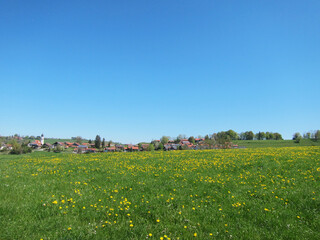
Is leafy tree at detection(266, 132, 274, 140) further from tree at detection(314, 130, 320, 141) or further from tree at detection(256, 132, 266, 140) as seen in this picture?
tree at detection(314, 130, 320, 141)

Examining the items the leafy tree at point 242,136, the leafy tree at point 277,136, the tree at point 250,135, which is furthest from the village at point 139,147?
the leafy tree at point 277,136

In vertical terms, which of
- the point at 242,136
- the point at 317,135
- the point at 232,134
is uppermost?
the point at 232,134

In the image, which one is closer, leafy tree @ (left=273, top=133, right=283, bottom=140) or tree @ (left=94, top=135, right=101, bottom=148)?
tree @ (left=94, top=135, right=101, bottom=148)

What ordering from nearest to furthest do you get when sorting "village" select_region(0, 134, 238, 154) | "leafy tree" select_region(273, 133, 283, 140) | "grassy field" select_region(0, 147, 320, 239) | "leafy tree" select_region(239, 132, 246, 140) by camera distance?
"grassy field" select_region(0, 147, 320, 239), "village" select_region(0, 134, 238, 154), "leafy tree" select_region(273, 133, 283, 140), "leafy tree" select_region(239, 132, 246, 140)

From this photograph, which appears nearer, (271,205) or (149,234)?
(149,234)

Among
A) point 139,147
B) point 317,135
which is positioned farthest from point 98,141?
point 317,135

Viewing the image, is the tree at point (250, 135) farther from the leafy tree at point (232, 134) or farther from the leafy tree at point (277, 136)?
the leafy tree at point (277, 136)

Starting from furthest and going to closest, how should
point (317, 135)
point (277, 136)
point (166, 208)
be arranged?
point (277, 136)
point (317, 135)
point (166, 208)

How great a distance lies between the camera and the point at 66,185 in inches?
365

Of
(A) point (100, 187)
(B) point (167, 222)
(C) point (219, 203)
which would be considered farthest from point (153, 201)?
(A) point (100, 187)

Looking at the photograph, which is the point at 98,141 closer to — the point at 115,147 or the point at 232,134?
the point at 115,147

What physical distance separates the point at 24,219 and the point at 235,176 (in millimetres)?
10141

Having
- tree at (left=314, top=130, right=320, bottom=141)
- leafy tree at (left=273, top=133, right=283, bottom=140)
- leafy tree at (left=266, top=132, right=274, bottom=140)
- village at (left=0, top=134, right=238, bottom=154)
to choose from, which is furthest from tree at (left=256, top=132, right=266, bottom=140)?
village at (left=0, top=134, right=238, bottom=154)

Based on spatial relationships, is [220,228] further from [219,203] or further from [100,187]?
[100,187]
